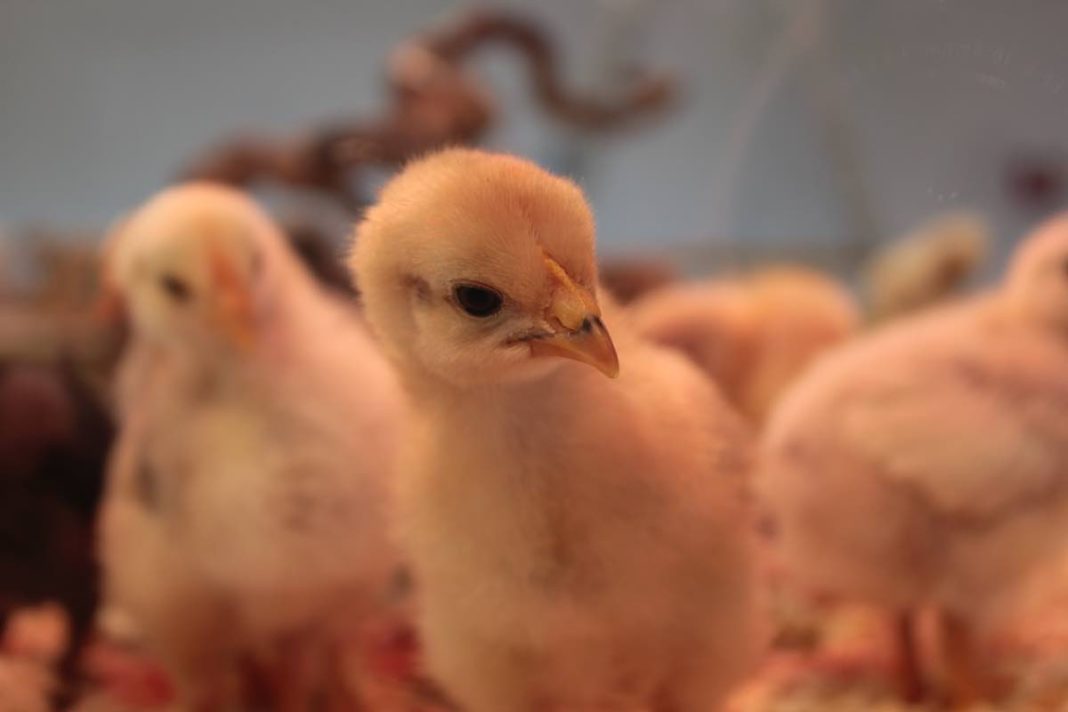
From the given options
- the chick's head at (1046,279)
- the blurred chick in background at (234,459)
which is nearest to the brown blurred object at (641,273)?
the chick's head at (1046,279)

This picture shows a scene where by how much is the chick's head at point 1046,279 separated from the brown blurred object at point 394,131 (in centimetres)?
107

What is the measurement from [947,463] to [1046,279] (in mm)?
321

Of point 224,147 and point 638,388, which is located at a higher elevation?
point 224,147

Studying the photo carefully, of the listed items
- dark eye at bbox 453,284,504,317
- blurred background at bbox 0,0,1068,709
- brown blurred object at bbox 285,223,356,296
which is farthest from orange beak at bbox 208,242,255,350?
brown blurred object at bbox 285,223,356,296

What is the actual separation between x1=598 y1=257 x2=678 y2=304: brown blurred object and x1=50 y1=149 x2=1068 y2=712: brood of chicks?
911 millimetres

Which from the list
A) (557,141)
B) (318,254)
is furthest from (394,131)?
(557,141)

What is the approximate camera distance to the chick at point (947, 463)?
1.27 meters

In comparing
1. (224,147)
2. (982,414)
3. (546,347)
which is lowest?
(546,347)

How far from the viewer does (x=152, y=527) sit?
4.29 feet

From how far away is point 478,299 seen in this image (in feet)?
2.75

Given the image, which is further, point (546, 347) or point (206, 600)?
point (206, 600)

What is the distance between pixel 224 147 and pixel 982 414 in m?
1.79

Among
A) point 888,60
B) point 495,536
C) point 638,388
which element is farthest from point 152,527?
point 888,60

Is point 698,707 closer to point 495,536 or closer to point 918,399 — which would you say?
point 495,536
